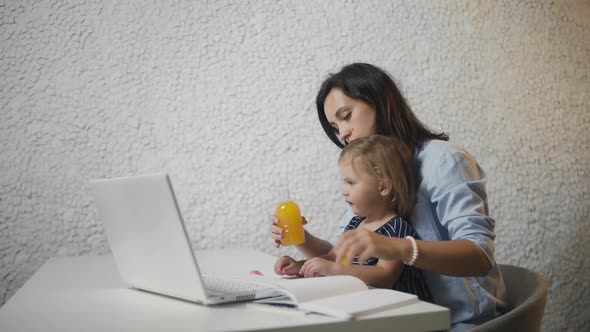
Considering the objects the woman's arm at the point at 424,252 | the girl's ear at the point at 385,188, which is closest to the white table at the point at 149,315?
the woman's arm at the point at 424,252

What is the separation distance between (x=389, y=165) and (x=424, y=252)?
1.05 feet

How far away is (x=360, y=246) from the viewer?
40.0 inches

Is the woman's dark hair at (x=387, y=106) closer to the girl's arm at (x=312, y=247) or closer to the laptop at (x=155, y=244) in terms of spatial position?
the girl's arm at (x=312, y=247)

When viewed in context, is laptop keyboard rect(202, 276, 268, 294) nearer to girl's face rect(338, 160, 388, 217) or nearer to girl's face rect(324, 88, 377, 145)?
girl's face rect(338, 160, 388, 217)

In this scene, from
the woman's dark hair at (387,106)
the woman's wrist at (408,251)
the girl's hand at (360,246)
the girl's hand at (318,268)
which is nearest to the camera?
the girl's hand at (360,246)

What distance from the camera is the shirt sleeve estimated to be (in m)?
1.30

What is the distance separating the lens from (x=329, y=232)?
2.42 m

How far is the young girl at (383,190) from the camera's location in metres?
1.39

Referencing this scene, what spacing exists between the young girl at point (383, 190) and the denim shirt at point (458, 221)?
29 mm

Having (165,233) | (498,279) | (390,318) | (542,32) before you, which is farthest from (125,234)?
(542,32)

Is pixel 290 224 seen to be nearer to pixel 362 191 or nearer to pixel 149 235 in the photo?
pixel 362 191

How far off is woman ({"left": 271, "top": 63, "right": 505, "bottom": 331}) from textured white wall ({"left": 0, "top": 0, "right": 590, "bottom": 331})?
59cm

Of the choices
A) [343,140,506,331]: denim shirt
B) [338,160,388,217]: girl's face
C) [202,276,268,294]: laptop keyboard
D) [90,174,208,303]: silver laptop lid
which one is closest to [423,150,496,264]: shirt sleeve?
[343,140,506,331]: denim shirt

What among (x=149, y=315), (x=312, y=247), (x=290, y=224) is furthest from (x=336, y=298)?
(x=312, y=247)
